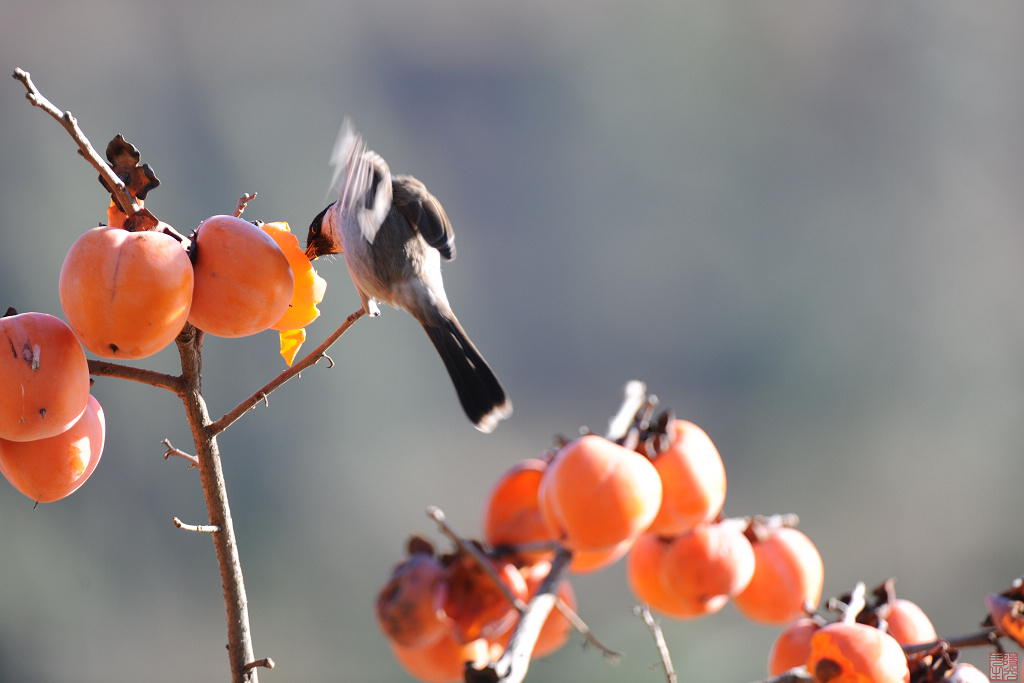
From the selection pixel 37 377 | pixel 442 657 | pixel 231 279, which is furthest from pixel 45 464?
pixel 442 657

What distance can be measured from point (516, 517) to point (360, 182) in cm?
51

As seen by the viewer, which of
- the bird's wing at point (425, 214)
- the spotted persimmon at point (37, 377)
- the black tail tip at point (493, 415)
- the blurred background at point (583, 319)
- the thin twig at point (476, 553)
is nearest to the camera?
the spotted persimmon at point (37, 377)

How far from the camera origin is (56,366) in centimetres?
64

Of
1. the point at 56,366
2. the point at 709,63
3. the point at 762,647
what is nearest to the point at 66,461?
the point at 56,366

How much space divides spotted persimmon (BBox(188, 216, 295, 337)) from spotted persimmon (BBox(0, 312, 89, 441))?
0.33ft

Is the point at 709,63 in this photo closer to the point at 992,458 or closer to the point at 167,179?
the point at 992,458

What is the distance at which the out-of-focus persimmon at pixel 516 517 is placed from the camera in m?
0.94

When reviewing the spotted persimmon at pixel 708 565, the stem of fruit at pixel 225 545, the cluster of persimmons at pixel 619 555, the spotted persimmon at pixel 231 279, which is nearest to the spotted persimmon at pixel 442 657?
the cluster of persimmons at pixel 619 555

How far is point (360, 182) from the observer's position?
1.14m

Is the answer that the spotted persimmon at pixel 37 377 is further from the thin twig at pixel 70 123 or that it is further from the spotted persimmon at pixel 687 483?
the spotted persimmon at pixel 687 483

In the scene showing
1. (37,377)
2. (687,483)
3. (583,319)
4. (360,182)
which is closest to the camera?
(37,377)

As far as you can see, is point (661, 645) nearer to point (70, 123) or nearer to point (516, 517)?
point (516, 517)

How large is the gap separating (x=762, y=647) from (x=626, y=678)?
1.33m

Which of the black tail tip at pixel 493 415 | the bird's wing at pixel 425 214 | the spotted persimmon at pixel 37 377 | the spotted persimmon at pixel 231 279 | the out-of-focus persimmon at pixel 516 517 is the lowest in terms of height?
the spotted persimmon at pixel 37 377
